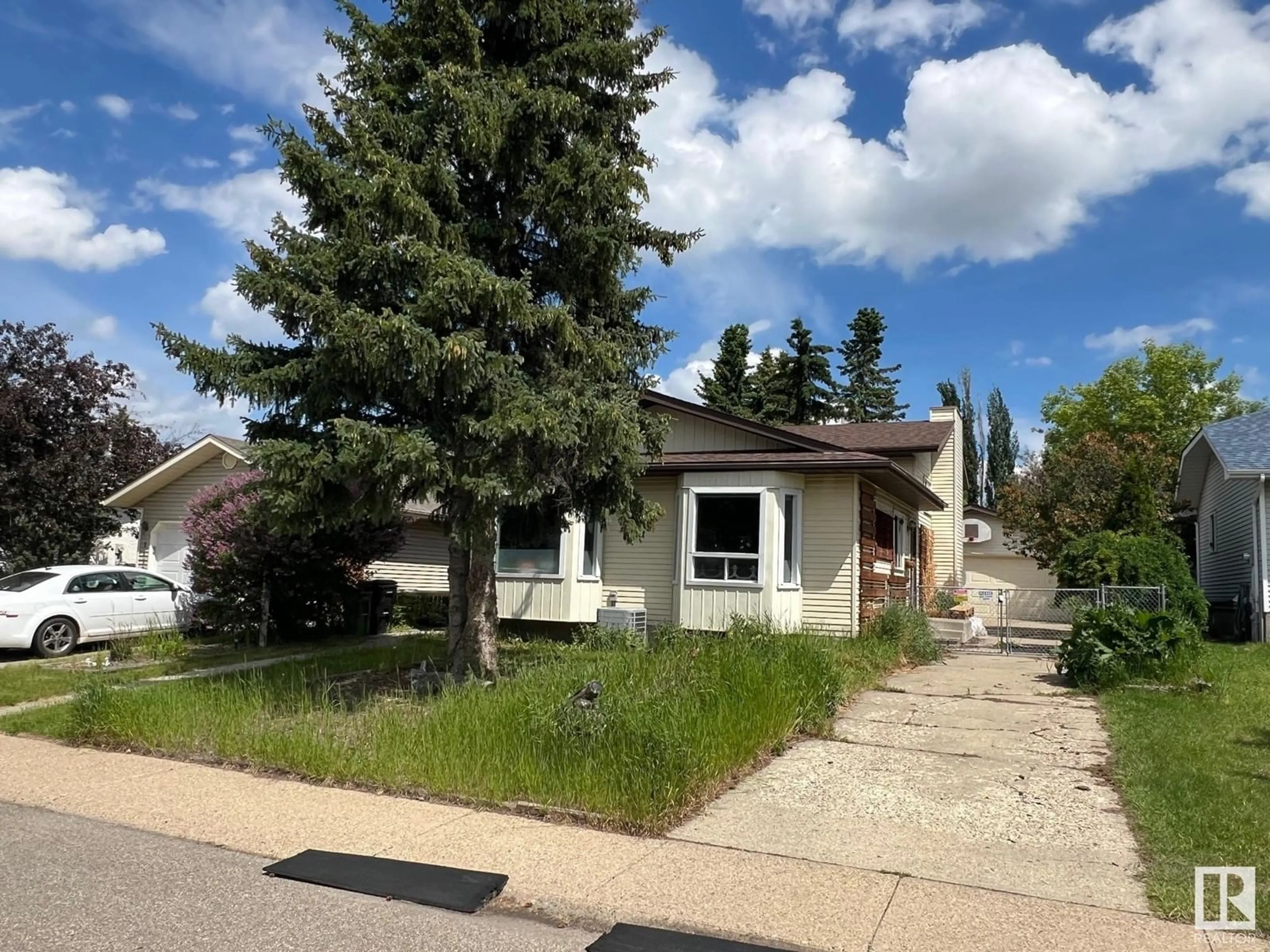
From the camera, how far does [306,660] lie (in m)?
13.3

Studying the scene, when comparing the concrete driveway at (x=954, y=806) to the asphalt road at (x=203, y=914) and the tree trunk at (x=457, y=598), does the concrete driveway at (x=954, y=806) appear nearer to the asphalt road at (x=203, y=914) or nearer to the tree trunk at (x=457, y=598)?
the asphalt road at (x=203, y=914)

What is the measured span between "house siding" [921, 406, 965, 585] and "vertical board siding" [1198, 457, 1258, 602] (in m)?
5.97

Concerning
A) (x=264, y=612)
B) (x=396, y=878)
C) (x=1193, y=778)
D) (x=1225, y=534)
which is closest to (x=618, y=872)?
(x=396, y=878)

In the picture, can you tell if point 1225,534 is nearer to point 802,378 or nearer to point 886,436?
point 886,436

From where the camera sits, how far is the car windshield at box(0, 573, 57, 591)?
14.4 m

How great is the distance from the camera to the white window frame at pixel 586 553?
15.9 m

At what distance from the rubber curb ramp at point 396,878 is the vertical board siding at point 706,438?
1115 cm

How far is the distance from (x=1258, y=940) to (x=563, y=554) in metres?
12.6

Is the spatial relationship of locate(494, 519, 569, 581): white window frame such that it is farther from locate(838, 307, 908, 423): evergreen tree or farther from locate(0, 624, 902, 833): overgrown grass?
locate(838, 307, 908, 423): evergreen tree

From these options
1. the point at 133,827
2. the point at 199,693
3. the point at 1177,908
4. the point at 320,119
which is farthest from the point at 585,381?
the point at 1177,908

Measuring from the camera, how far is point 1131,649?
35.3ft

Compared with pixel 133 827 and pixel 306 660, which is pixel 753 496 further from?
pixel 133 827

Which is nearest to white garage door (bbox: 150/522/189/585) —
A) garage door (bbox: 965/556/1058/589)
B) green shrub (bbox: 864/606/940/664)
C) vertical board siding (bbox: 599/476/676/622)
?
vertical board siding (bbox: 599/476/676/622)

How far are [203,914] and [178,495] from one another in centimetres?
2031
